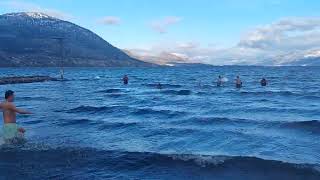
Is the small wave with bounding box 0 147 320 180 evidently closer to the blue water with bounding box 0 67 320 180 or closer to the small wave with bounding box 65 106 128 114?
the blue water with bounding box 0 67 320 180

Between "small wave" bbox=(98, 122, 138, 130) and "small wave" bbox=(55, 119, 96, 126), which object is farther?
"small wave" bbox=(55, 119, 96, 126)

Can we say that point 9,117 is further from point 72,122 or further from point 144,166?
point 72,122

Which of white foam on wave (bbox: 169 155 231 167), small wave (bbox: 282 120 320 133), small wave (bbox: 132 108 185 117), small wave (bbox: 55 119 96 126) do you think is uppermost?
white foam on wave (bbox: 169 155 231 167)

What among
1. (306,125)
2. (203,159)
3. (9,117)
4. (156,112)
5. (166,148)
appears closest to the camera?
(203,159)

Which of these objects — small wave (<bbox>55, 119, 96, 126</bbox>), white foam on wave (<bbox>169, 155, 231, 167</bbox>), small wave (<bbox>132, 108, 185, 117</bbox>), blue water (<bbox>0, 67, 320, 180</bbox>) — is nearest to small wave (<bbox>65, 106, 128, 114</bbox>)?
small wave (<bbox>132, 108, 185, 117</bbox>)

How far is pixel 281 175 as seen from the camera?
13.2 m

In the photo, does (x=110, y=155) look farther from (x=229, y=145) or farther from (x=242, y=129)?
(x=242, y=129)

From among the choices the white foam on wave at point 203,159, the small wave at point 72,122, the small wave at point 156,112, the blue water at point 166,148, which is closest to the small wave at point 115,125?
the blue water at point 166,148

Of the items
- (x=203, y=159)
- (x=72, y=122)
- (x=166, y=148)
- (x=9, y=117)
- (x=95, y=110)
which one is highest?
(x=9, y=117)

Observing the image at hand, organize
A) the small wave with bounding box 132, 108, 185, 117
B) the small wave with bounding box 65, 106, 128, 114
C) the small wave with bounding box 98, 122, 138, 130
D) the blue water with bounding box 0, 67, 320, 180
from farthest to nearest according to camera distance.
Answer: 1. the small wave with bounding box 65, 106, 128, 114
2. the small wave with bounding box 132, 108, 185, 117
3. the small wave with bounding box 98, 122, 138, 130
4. the blue water with bounding box 0, 67, 320, 180

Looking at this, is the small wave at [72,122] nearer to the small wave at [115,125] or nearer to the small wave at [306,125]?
the small wave at [115,125]

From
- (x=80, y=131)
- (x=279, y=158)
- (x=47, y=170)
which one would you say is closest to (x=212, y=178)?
(x=279, y=158)

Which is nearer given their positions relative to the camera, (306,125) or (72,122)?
(306,125)

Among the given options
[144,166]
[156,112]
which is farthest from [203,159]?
[156,112]
